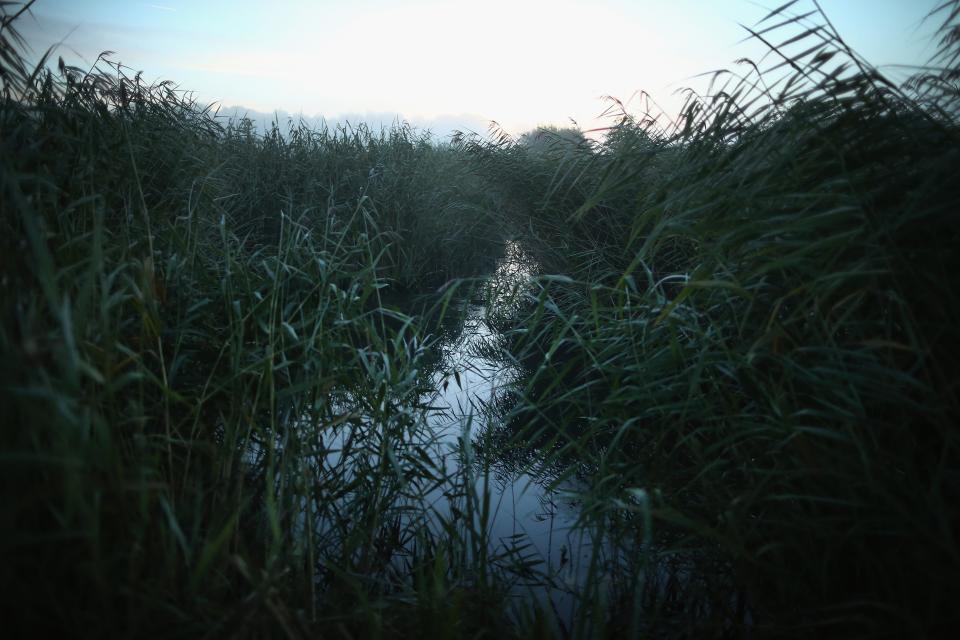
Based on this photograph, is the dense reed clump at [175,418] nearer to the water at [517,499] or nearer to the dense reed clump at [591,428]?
the dense reed clump at [591,428]

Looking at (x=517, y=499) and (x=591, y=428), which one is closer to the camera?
(x=591, y=428)

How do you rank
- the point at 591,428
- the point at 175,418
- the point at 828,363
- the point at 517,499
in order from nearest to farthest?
the point at 828,363, the point at 591,428, the point at 175,418, the point at 517,499

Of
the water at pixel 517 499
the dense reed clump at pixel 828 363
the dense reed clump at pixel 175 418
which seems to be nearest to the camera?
the dense reed clump at pixel 175 418

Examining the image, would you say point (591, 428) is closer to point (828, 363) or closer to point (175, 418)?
point (828, 363)

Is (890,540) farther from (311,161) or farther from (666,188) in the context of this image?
(311,161)

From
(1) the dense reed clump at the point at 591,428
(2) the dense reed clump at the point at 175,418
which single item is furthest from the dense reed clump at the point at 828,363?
(2) the dense reed clump at the point at 175,418

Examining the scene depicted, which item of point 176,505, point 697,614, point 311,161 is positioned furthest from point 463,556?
point 311,161

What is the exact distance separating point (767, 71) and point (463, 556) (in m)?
1.72

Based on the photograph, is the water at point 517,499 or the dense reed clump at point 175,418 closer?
the dense reed clump at point 175,418

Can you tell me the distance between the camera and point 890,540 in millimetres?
1228

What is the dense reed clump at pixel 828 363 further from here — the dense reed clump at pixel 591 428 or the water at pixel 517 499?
the water at pixel 517 499

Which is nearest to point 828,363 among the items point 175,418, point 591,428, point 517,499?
point 591,428

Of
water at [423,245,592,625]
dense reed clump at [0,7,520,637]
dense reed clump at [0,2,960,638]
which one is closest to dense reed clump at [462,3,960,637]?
dense reed clump at [0,2,960,638]

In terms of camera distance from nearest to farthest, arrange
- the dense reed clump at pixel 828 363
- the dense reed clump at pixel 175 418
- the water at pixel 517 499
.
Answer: the dense reed clump at pixel 175 418 < the dense reed clump at pixel 828 363 < the water at pixel 517 499
